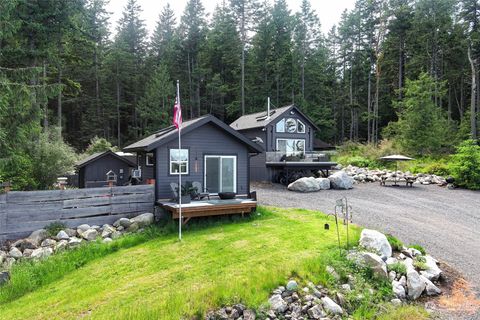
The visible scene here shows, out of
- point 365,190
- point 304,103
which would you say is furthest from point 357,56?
point 365,190

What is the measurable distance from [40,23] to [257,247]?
48.7 ft

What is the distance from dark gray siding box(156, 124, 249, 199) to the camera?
11.6 m

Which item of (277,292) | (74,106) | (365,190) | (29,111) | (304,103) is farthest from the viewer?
(74,106)

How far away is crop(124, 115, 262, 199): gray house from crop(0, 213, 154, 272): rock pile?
5.47 ft

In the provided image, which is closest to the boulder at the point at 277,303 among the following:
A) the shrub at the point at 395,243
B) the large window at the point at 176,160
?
the shrub at the point at 395,243

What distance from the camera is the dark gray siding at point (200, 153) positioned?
38.0 feet

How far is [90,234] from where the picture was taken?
30.1 ft

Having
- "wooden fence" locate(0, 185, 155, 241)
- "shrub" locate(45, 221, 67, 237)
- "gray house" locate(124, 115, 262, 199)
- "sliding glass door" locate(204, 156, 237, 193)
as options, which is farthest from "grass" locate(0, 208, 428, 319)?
"sliding glass door" locate(204, 156, 237, 193)

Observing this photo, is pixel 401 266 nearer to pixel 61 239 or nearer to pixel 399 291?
pixel 399 291

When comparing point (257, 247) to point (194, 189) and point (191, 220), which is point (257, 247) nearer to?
point (191, 220)

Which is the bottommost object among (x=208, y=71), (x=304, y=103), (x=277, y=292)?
(x=277, y=292)

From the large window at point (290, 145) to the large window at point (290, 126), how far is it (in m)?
0.68

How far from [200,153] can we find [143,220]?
354cm

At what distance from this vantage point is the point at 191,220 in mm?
10117
